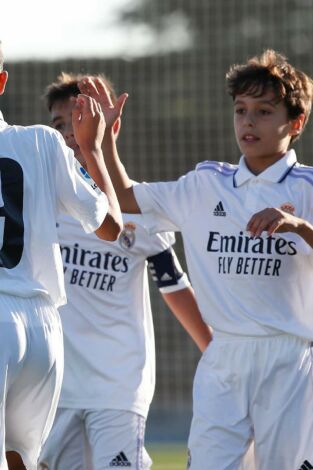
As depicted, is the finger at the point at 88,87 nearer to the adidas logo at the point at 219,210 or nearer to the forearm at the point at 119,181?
the forearm at the point at 119,181

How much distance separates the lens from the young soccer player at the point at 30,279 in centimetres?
458

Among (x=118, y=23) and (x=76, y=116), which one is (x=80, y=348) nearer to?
(x=76, y=116)

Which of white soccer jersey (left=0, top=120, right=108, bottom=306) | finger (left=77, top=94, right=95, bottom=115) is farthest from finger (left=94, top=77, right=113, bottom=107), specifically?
white soccer jersey (left=0, top=120, right=108, bottom=306)

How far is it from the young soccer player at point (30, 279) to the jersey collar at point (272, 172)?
1235mm

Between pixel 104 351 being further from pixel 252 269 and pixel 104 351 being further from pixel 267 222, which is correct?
pixel 267 222

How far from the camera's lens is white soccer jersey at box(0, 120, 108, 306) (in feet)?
15.2

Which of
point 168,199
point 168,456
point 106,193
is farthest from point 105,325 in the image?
point 168,456

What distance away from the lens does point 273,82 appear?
240 inches

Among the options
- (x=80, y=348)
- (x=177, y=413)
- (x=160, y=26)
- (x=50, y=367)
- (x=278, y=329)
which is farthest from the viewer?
(x=160, y=26)

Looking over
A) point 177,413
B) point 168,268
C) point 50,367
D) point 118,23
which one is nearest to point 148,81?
point 118,23

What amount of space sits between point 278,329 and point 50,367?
133cm

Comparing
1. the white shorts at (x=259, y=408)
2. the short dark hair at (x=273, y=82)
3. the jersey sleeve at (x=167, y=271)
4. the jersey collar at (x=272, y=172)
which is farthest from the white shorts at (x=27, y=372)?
the jersey sleeve at (x=167, y=271)

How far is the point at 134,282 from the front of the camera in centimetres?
654

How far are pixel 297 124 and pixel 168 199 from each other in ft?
2.17
